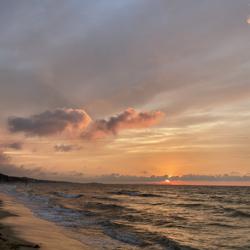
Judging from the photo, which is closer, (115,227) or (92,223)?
(115,227)

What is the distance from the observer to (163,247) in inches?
701

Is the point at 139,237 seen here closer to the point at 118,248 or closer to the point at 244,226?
the point at 118,248

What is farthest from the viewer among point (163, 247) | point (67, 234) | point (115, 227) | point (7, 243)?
point (115, 227)

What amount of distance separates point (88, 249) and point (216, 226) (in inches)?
549

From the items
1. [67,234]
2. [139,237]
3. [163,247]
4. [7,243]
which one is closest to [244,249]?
[163,247]

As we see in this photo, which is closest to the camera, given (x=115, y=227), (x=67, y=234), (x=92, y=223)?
(x=67, y=234)

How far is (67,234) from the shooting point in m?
20.5

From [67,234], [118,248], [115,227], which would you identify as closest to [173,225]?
[115,227]

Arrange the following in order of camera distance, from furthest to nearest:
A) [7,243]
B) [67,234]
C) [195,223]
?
[195,223], [67,234], [7,243]

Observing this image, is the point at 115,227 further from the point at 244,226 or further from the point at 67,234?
the point at 244,226

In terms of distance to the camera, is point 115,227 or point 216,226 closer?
point 115,227

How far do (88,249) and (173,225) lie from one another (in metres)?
12.1

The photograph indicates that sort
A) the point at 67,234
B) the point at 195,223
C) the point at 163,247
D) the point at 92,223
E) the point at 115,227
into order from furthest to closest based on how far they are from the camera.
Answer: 1. the point at 195,223
2. the point at 92,223
3. the point at 115,227
4. the point at 67,234
5. the point at 163,247

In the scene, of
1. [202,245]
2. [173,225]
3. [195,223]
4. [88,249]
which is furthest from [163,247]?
[195,223]
